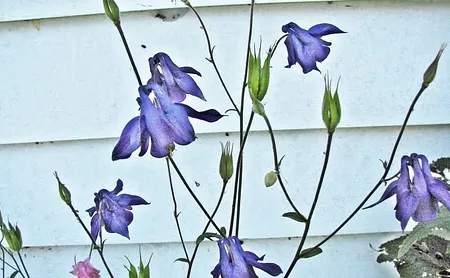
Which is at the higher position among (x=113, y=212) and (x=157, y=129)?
(x=157, y=129)

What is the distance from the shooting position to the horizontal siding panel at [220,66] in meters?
1.24

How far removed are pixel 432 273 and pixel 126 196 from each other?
0.67 meters

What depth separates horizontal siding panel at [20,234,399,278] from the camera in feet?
4.50

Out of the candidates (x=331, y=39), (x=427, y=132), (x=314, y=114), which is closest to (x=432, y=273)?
(x=427, y=132)

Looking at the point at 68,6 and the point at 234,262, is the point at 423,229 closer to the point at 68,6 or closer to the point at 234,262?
the point at 234,262

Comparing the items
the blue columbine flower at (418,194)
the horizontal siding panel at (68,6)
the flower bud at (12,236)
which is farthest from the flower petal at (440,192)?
the flower bud at (12,236)

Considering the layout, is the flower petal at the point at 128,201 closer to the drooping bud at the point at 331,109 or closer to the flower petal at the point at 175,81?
the flower petal at the point at 175,81

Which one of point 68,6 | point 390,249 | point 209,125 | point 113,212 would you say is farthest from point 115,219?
point 390,249

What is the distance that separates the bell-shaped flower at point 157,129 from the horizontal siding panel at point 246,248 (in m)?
0.69

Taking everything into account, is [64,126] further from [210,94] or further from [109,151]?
[210,94]

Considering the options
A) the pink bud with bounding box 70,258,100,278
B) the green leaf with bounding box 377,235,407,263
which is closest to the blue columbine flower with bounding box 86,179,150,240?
the pink bud with bounding box 70,258,100,278

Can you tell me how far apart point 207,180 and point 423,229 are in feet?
1.62

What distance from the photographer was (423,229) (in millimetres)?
1047

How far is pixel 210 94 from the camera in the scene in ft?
4.19
